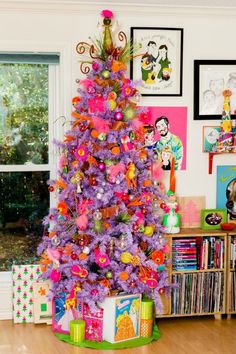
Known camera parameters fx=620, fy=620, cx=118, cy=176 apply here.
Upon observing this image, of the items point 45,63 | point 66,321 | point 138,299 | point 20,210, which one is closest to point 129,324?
point 138,299

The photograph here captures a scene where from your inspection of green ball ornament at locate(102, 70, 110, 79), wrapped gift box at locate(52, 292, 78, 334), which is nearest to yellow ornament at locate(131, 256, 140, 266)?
wrapped gift box at locate(52, 292, 78, 334)

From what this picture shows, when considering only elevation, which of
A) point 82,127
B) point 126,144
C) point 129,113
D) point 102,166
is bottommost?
point 102,166

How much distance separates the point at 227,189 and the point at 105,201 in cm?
126

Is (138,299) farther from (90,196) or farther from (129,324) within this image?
(90,196)

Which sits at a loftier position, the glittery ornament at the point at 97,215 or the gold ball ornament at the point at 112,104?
the gold ball ornament at the point at 112,104

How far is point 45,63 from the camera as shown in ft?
16.1

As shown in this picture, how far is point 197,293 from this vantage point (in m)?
4.87

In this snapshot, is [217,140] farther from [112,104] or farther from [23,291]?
[23,291]

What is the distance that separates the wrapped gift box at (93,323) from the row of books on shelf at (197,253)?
2.54 feet

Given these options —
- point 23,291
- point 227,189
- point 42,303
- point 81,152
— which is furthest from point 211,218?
point 23,291

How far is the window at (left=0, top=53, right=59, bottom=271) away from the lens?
499 centimetres

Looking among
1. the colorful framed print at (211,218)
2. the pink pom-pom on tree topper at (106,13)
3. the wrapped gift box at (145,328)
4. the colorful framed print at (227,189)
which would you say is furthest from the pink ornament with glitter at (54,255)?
the pink pom-pom on tree topper at (106,13)

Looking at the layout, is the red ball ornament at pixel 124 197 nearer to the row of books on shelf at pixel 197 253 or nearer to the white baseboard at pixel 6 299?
the row of books on shelf at pixel 197 253

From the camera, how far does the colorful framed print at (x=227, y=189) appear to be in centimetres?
513
